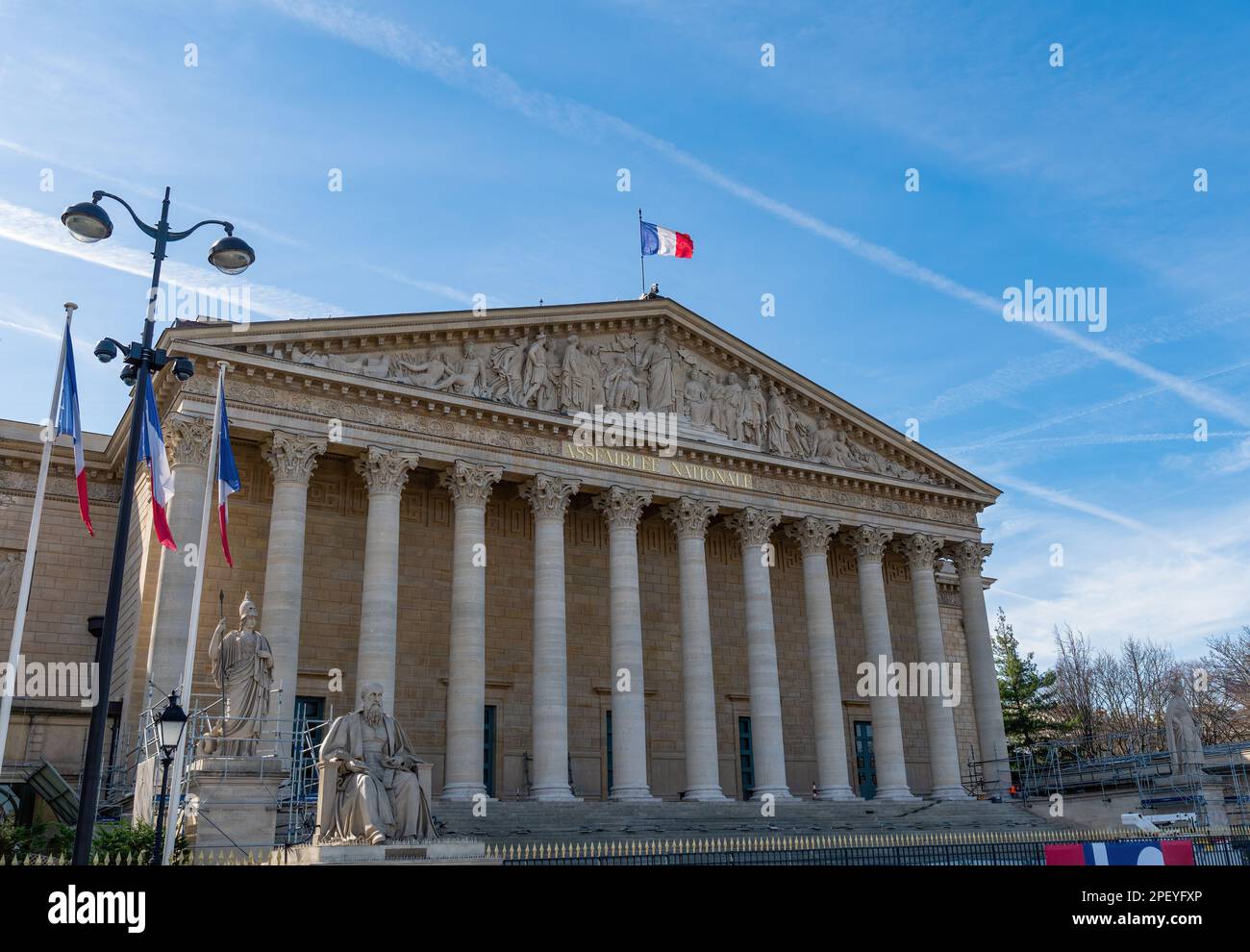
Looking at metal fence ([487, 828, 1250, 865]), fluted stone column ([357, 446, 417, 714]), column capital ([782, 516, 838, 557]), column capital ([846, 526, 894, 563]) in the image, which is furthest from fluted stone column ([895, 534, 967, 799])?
fluted stone column ([357, 446, 417, 714])

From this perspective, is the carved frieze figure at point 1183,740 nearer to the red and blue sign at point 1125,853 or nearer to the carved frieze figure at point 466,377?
the red and blue sign at point 1125,853

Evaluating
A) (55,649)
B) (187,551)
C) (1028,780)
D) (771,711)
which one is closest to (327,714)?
(187,551)

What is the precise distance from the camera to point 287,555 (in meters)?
25.9

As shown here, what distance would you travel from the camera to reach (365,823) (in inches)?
569

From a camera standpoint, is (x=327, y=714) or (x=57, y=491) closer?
(x=327, y=714)

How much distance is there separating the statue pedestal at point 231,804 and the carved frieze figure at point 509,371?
1360 cm

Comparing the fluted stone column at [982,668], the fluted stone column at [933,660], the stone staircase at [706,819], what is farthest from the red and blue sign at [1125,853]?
the fluted stone column at [982,668]

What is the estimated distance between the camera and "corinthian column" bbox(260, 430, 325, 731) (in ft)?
81.9

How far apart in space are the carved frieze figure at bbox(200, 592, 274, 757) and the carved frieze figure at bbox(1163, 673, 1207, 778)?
90.1 feet

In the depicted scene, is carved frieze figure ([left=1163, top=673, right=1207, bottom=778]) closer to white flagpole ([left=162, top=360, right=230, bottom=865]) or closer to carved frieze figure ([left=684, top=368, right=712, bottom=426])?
carved frieze figure ([left=684, top=368, right=712, bottom=426])

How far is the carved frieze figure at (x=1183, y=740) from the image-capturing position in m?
32.8
